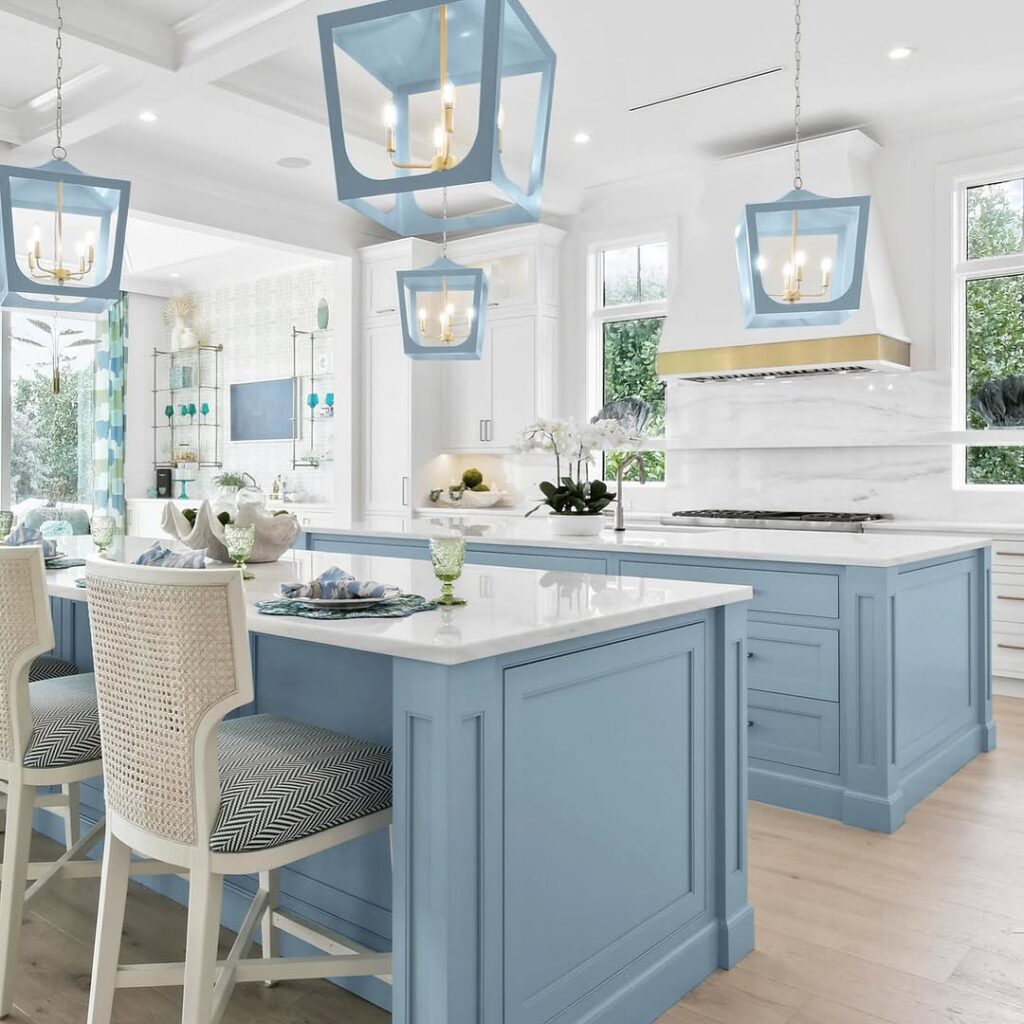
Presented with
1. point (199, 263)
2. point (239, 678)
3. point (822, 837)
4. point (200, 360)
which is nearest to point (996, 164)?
point (822, 837)

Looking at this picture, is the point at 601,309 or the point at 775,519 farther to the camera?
the point at 601,309

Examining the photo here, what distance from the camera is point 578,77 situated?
455cm

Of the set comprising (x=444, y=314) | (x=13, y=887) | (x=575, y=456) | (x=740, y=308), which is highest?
(x=740, y=308)

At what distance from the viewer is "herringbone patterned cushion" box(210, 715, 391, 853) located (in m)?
1.48

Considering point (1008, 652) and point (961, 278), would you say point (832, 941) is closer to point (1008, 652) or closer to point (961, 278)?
point (1008, 652)

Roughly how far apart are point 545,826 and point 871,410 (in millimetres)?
4366

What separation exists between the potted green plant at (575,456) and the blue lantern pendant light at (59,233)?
69.5 inches

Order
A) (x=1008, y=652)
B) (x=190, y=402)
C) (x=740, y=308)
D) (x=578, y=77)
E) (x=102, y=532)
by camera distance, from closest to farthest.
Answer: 1. (x=102, y=532)
2. (x=578, y=77)
3. (x=1008, y=652)
4. (x=740, y=308)
5. (x=190, y=402)

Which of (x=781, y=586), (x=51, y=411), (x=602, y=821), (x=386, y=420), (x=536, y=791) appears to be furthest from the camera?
(x=51, y=411)

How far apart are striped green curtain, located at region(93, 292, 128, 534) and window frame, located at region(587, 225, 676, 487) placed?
14.6 ft

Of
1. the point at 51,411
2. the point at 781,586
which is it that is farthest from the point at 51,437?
the point at 781,586

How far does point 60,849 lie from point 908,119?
17.5 ft

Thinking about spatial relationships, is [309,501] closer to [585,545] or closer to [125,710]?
[585,545]

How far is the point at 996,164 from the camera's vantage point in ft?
16.4
